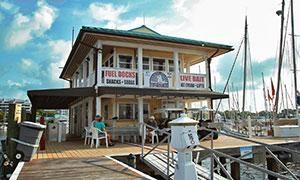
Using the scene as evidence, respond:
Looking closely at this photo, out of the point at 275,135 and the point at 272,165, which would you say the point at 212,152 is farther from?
the point at 275,135

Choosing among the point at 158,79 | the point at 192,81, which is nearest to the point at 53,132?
the point at 158,79

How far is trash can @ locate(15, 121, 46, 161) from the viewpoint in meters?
7.93

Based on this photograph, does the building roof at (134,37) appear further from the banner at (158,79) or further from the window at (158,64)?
the window at (158,64)

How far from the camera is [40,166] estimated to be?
7.10 meters

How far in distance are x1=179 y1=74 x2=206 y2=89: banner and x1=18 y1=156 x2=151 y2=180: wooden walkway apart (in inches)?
350

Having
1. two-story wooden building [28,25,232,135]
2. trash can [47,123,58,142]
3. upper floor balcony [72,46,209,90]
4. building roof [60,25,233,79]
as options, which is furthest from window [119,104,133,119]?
building roof [60,25,233,79]

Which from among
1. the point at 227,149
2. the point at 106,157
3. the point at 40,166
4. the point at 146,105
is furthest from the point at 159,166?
the point at 146,105

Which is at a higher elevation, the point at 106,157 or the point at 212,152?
the point at 212,152

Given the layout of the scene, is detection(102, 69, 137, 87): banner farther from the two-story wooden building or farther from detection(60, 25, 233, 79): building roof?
detection(60, 25, 233, 79): building roof

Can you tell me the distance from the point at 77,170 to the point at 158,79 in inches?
361

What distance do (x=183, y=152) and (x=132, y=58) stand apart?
41.9 feet

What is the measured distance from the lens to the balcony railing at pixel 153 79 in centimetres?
1412

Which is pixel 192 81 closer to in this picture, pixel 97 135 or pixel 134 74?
pixel 134 74

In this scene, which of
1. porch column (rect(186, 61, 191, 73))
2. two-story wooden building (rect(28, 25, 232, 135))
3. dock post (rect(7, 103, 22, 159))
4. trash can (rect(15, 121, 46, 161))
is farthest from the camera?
porch column (rect(186, 61, 191, 73))
